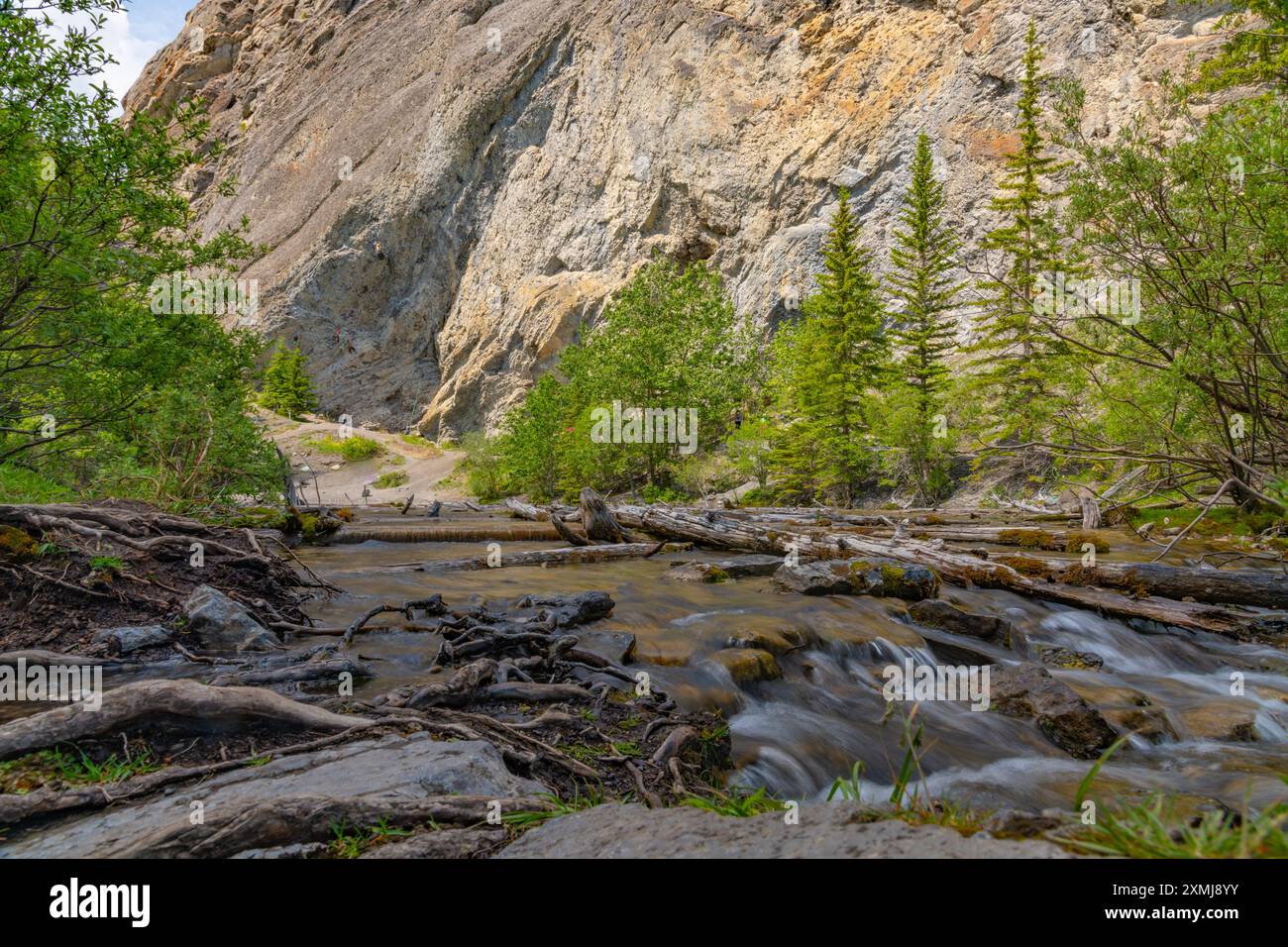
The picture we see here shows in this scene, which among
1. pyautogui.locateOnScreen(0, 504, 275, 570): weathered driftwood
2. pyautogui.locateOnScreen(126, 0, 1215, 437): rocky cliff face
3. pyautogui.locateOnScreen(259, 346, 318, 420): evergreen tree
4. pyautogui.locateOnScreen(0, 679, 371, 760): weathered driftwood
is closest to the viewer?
pyautogui.locateOnScreen(0, 679, 371, 760): weathered driftwood

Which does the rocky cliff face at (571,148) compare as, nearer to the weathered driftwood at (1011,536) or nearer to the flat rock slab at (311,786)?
the weathered driftwood at (1011,536)

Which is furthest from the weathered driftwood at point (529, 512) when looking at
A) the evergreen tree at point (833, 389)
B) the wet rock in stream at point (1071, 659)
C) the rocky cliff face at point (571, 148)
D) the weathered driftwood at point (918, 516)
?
the rocky cliff face at point (571, 148)

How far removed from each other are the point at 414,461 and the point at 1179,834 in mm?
61486

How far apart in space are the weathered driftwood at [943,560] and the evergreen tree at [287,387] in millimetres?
60917

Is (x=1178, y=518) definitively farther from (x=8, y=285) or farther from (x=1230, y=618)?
(x=8, y=285)

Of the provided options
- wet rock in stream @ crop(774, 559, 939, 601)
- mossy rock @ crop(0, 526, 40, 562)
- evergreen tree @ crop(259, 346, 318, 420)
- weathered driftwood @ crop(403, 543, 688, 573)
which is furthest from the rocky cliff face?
wet rock in stream @ crop(774, 559, 939, 601)

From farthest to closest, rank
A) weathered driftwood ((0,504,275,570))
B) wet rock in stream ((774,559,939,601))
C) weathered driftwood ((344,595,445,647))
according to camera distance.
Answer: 1. wet rock in stream ((774,559,939,601))
2. weathered driftwood ((344,595,445,647))
3. weathered driftwood ((0,504,275,570))

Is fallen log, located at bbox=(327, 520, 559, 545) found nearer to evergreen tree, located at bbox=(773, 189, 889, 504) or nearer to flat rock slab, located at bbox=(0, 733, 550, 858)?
flat rock slab, located at bbox=(0, 733, 550, 858)

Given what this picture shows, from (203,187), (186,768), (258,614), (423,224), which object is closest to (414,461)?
(423,224)

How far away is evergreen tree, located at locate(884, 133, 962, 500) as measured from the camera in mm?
28062

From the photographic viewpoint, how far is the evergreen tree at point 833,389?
96.3 feet

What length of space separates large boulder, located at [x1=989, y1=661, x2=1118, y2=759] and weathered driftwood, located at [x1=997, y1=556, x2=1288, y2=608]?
13.9ft

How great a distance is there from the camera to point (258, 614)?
20.8 feet

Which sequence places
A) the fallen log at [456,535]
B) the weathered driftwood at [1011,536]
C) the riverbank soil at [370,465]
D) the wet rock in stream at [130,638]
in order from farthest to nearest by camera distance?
the riverbank soil at [370,465] < the fallen log at [456,535] < the weathered driftwood at [1011,536] < the wet rock in stream at [130,638]
